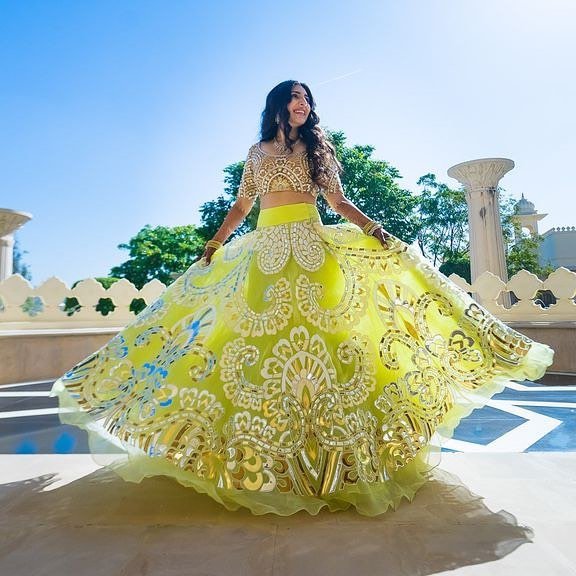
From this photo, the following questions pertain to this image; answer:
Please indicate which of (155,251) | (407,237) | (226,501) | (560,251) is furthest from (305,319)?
(560,251)

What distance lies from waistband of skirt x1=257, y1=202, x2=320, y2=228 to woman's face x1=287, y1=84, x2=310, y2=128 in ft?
1.40

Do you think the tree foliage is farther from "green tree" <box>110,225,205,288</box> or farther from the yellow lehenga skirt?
the yellow lehenga skirt

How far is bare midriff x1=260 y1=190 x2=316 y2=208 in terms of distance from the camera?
75.2 inches

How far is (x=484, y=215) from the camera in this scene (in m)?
8.55

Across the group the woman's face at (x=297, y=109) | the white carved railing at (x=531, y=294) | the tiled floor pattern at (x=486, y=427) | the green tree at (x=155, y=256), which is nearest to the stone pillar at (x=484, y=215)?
the white carved railing at (x=531, y=294)

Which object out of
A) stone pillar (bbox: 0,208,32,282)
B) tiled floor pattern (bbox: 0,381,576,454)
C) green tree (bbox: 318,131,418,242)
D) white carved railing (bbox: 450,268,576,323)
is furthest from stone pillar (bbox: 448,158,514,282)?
green tree (bbox: 318,131,418,242)

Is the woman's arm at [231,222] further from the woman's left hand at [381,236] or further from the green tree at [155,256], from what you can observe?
the green tree at [155,256]

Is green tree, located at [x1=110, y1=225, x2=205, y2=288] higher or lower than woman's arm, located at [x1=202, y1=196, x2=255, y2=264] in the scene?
higher

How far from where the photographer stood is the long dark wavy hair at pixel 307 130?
6.37 feet

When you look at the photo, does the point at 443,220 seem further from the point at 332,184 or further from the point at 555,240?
the point at 332,184

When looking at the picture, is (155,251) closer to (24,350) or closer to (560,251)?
(24,350)

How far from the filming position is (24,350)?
504cm

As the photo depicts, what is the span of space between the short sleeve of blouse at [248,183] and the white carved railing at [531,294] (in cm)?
527

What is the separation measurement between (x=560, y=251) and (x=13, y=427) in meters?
34.6
